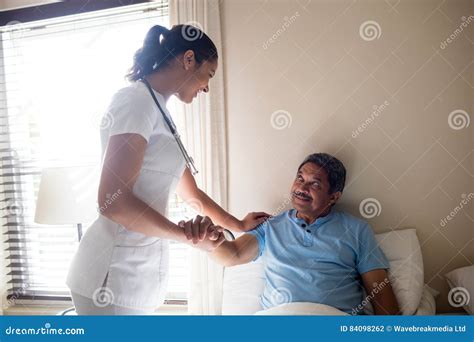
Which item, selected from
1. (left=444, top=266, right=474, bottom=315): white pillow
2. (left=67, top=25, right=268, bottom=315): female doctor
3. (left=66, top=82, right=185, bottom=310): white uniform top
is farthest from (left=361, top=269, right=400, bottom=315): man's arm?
(left=66, top=82, right=185, bottom=310): white uniform top

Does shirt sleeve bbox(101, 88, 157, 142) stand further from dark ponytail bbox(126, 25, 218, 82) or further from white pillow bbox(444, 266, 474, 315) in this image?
white pillow bbox(444, 266, 474, 315)

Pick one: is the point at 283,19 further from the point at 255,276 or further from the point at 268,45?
the point at 255,276

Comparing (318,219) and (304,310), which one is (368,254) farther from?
(304,310)

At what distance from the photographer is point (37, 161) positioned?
1.80 meters

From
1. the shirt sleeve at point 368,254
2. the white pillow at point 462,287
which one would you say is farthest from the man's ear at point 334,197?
the white pillow at point 462,287

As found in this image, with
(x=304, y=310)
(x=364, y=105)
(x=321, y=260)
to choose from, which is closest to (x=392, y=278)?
(x=321, y=260)

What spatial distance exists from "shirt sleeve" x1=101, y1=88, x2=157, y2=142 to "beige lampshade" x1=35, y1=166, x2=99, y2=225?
1.82 ft

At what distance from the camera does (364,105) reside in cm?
138

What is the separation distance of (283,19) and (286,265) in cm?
96

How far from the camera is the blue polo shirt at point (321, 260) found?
127cm

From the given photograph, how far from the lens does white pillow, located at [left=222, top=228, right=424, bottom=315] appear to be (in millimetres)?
1255

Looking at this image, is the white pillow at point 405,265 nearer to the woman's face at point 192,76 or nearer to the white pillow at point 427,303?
the white pillow at point 427,303
